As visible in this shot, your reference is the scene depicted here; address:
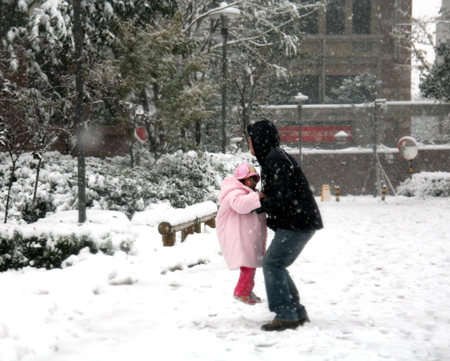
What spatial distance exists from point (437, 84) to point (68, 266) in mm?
22376

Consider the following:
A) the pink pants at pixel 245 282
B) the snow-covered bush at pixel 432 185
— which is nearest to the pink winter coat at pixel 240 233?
the pink pants at pixel 245 282

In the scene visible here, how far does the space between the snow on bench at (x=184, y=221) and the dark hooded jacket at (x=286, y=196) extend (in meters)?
3.82

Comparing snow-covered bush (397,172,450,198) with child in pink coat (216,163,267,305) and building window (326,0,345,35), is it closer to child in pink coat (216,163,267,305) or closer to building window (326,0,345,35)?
child in pink coat (216,163,267,305)

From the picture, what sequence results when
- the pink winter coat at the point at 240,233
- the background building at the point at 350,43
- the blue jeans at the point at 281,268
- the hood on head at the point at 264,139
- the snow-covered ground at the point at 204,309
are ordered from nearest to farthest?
the snow-covered ground at the point at 204,309 < the blue jeans at the point at 281,268 < the hood on head at the point at 264,139 < the pink winter coat at the point at 240,233 < the background building at the point at 350,43

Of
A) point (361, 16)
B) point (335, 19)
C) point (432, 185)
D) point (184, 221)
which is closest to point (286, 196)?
point (184, 221)

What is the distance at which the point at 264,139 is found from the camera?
4598 mm

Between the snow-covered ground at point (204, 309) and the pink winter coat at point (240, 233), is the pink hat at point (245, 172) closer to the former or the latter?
the pink winter coat at point (240, 233)

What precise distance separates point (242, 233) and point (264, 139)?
34.3 inches

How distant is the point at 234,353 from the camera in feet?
13.0

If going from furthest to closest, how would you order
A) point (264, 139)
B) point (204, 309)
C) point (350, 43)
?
point (350, 43)
point (204, 309)
point (264, 139)

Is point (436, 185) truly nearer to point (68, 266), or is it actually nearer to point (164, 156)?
point (164, 156)

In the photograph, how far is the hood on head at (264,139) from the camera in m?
4.59

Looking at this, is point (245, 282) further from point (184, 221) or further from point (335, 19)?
point (335, 19)

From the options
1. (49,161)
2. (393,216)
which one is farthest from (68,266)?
(393,216)
